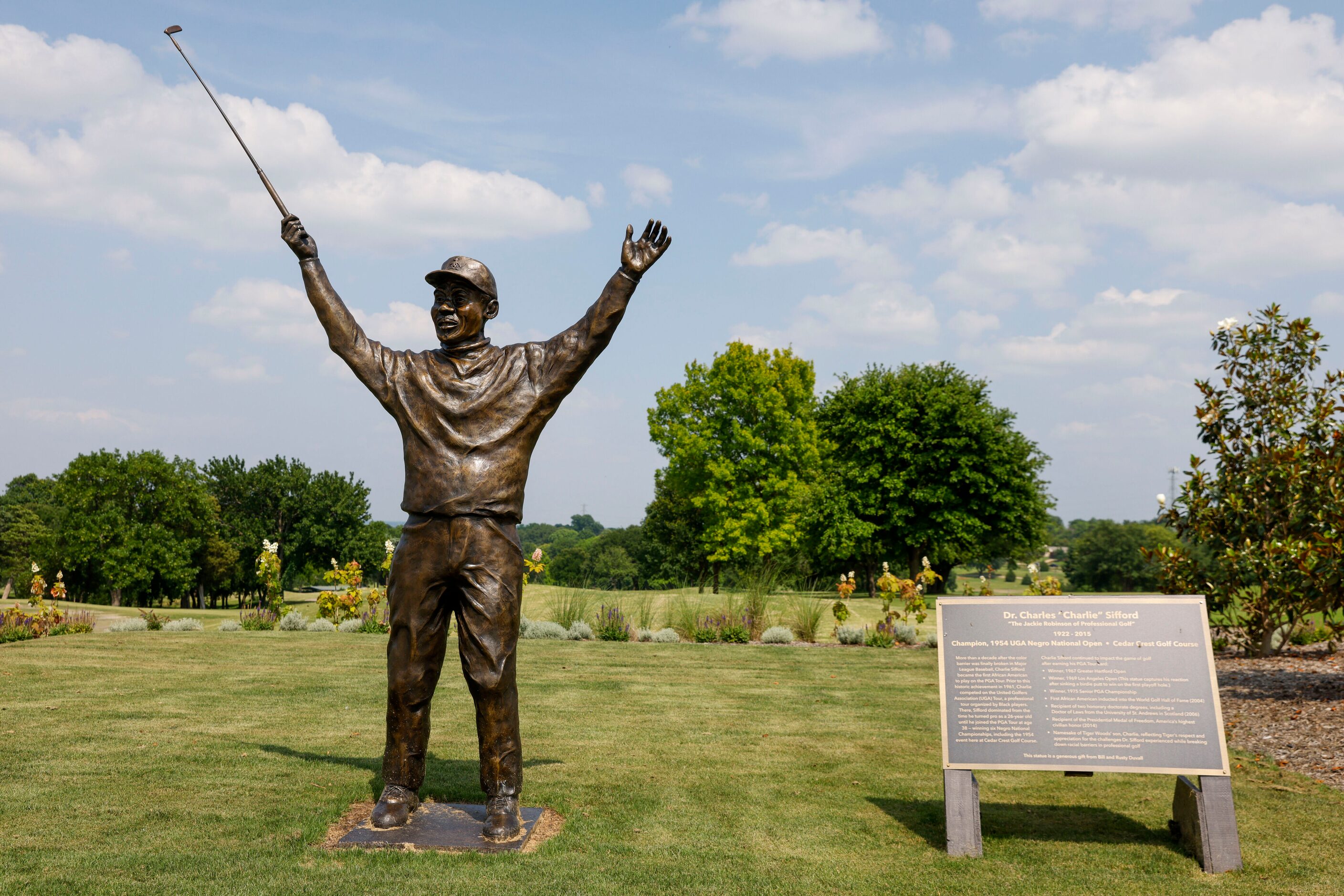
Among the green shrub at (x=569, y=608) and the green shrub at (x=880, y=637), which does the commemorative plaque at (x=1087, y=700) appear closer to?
the green shrub at (x=880, y=637)

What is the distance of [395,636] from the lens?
17.6 feet

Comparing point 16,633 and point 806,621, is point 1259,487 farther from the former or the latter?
point 16,633

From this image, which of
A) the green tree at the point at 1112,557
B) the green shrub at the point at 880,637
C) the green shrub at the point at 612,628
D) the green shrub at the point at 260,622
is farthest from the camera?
the green tree at the point at 1112,557

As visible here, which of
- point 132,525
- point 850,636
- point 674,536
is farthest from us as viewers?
point 674,536

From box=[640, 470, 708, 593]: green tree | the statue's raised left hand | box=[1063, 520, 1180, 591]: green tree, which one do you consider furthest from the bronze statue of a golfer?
box=[1063, 520, 1180, 591]: green tree

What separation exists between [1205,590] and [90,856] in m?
12.6

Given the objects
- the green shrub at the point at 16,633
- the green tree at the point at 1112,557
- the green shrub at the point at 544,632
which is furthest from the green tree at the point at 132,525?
the green tree at the point at 1112,557

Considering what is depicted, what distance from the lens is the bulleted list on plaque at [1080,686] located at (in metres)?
5.29

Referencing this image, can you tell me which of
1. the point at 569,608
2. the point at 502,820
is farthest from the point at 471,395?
the point at 569,608

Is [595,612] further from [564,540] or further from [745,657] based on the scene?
[564,540]

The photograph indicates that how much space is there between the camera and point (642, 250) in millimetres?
5441

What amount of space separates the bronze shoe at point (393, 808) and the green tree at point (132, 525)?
45.2 m

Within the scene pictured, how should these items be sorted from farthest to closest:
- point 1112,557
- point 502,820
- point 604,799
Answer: point 1112,557
point 604,799
point 502,820

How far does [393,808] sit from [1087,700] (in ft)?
13.5
